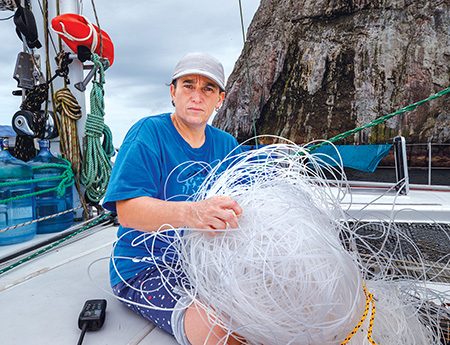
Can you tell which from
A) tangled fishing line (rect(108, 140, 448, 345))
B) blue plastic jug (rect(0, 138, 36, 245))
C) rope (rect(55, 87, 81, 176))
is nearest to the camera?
tangled fishing line (rect(108, 140, 448, 345))

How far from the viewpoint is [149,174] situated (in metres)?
1.04

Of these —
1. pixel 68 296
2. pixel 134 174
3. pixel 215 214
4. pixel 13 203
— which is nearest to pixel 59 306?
pixel 68 296

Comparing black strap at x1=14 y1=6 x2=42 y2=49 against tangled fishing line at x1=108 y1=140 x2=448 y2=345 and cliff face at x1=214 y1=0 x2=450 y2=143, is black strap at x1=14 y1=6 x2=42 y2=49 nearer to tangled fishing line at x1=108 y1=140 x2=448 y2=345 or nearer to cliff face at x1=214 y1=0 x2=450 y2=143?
tangled fishing line at x1=108 y1=140 x2=448 y2=345

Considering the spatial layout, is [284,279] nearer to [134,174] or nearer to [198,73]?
[134,174]

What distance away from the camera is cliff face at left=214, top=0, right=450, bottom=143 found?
14453 mm

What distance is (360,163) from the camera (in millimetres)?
3979

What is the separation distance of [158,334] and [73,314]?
31cm

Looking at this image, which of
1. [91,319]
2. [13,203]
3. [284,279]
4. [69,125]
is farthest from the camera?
[69,125]

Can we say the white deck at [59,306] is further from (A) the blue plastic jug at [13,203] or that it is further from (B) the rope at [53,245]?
(A) the blue plastic jug at [13,203]

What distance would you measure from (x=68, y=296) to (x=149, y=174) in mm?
588

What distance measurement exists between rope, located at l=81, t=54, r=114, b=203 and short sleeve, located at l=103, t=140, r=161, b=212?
52.0 inches

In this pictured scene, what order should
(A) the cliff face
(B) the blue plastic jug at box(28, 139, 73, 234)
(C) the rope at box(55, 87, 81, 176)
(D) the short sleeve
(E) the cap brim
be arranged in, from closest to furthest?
(D) the short sleeve < (E) the cap brim < (B) the blue plastic jug at box(28, 139, 73, 234) < (C) the rope at box(55, 87, 81, 176) < (A) the cliff face

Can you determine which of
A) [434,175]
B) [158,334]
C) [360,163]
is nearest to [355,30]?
[434,175]

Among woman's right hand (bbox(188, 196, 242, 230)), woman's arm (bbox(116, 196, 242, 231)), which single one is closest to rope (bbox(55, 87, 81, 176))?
woman's arm (bbox(116, 196, 242, 231))
